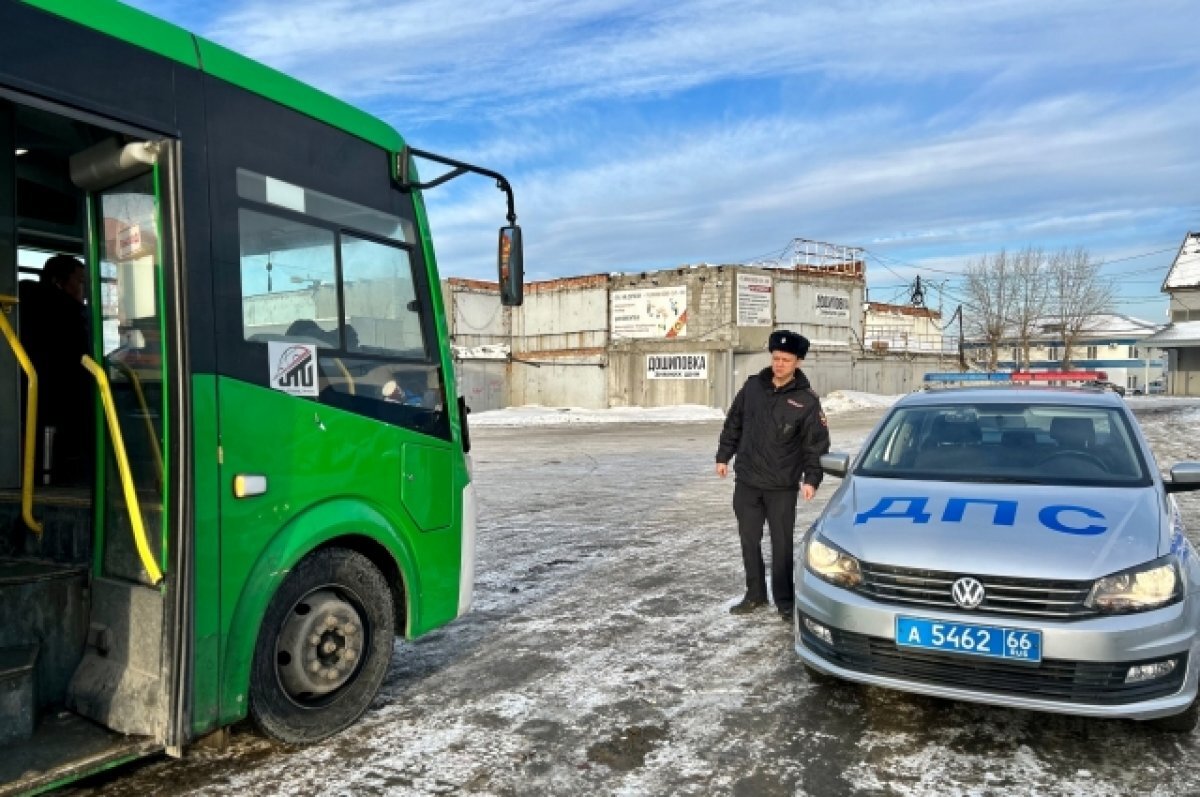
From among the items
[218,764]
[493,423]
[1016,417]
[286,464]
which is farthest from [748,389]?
[493,423]

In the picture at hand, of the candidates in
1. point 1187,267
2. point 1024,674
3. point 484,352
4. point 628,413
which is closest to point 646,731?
point 1024,674

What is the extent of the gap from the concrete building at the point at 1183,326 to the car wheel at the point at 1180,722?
44.8 meters

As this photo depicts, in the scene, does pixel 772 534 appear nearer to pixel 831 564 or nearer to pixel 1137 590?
pixel 831 564

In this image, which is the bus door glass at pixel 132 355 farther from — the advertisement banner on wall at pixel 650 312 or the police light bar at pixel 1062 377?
the advertisement banner on wall at pixel 650 312

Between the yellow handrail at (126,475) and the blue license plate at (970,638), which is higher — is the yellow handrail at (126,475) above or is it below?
above

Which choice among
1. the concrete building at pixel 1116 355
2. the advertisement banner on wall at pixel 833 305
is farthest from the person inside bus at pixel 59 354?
the concrete building at pixel 1116 355

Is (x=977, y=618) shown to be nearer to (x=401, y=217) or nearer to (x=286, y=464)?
(x=286, y=464)

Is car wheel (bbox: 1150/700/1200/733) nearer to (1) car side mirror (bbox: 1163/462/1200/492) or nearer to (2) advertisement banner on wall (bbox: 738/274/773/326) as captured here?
(1) car side mirror (bbox: 1163/462/1200/492)

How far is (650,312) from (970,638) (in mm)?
31369

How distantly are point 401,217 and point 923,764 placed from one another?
3484mm

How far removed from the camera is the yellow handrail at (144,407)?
3.13 m

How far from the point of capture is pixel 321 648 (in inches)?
144

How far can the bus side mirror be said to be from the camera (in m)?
4.45

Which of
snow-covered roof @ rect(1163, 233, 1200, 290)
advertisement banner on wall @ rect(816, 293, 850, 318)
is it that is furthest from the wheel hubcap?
snow-covered roof @ rect(1163, 233, 1200, 290)
